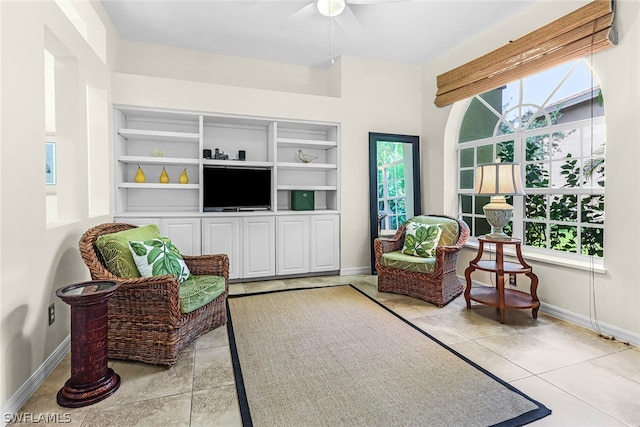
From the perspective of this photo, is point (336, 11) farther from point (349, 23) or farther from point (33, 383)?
point (33, 383)

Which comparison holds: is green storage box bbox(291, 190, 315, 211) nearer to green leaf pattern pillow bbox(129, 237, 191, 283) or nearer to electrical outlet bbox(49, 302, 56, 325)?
green leaf pattern pillow bbox(129, 237, 191, 283)

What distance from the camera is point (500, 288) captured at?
9.76 ft

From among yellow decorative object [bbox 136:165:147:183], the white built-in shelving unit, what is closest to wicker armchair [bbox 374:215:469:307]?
the white built-in shelving unit

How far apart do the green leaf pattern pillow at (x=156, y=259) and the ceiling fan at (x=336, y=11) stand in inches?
101

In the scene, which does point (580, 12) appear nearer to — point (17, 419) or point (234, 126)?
point (234, 126)

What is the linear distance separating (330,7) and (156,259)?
2747 mm

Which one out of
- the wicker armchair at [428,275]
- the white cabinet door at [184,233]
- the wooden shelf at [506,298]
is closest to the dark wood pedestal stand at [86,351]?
the white cabinet door at [184,233]

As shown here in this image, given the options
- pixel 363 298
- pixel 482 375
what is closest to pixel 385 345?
pixel 482 375

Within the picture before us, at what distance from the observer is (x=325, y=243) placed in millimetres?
4598

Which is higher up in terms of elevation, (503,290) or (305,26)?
(305,26)

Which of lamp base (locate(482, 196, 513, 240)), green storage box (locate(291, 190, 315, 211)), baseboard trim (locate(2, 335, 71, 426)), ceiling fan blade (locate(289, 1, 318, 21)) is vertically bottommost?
baseboard trim (locate(2, 335, 71, 426))

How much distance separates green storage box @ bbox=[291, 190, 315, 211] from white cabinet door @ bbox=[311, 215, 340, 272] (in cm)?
19

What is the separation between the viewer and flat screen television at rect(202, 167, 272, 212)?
4.15m

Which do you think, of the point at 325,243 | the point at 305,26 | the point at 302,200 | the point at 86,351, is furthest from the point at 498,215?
the point at 86,351
